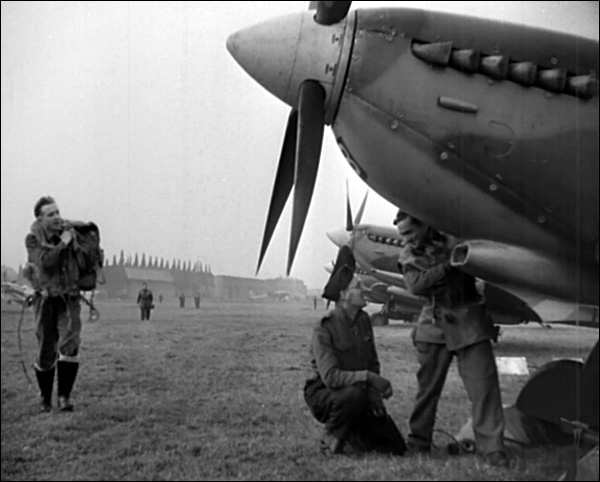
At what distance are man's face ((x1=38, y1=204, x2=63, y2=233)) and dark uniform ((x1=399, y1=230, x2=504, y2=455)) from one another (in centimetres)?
96

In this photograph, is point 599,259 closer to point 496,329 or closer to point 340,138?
point 496,329

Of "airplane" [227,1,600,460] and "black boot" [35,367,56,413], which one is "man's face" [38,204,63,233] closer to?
"black boot" [35,367,56,413]

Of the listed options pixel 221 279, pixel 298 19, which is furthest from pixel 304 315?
pixel 298 19

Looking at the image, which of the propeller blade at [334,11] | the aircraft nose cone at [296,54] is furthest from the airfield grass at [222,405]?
the propeller blade at [334,11]

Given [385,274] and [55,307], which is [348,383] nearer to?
[385,274]

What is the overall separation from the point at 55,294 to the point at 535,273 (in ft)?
4.15

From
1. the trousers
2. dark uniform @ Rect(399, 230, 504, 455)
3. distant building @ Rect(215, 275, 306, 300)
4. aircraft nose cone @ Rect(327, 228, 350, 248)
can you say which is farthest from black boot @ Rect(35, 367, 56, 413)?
dark uniform @ Rect(399, 230, 504, 455)

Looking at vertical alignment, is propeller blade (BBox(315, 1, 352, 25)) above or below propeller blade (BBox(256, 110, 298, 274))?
above

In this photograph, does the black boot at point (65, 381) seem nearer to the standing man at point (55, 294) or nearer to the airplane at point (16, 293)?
the standing man at point (55, 294)

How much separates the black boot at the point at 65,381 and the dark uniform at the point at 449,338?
→ 0.93 meters

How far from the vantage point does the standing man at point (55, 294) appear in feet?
5.21

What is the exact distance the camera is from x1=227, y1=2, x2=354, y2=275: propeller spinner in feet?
3.90

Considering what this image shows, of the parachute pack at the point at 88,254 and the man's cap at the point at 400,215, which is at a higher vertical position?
the man's cap at the point at 400,215

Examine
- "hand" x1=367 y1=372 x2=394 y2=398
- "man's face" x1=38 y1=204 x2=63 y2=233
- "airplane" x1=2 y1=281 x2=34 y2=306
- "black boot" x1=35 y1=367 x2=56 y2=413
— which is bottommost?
"black boot" x1=35 y1=367 x2=56 y2=413
